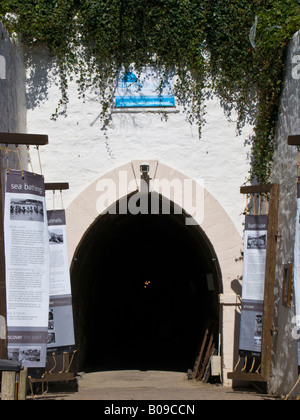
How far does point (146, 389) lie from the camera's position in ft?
32.8

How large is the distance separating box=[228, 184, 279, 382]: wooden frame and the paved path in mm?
256

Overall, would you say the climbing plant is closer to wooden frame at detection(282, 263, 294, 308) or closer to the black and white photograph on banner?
wooden frame at detection(282, 263, 294, 308)

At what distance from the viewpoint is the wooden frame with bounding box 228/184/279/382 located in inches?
342

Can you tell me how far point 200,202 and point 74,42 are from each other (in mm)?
2819

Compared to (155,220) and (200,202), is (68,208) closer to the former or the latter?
(200,202)

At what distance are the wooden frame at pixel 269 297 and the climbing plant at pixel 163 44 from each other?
1205 mm

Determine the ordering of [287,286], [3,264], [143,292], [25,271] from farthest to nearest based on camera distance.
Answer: [143,292] < [287,286] < [25,271] < [3,264]

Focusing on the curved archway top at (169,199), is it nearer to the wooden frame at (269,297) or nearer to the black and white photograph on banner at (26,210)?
the wooden frame at (269,297)

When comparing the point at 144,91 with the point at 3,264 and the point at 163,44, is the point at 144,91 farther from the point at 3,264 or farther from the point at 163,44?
the point at 3,264

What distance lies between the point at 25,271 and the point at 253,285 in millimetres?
3003

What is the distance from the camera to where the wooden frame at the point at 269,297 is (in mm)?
8695

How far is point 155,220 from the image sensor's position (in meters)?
14.8

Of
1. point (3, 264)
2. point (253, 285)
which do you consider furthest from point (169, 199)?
point (3, 264)

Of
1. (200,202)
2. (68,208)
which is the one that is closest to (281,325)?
(200,202)
